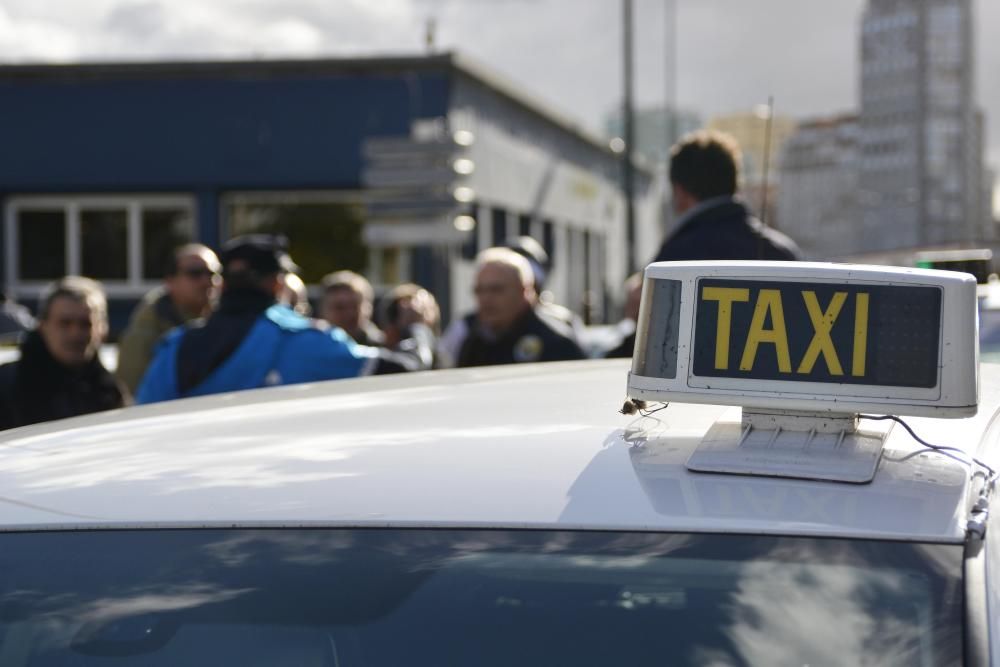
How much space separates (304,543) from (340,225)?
791 inches

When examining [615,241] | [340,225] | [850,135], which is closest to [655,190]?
[615,241]

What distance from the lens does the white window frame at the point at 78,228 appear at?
21.4 meters

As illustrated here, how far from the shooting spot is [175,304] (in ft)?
21.2

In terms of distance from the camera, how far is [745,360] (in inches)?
65.6

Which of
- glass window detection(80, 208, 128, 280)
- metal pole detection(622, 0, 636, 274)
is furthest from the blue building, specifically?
metal pole detection(622, 0, 636, 274)

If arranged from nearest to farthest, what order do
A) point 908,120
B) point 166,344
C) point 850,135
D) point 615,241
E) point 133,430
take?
point 133,430 < point 166,344 < point 615,241 < point 908,120 < point 850,135

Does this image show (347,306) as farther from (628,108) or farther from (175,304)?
(628,108)

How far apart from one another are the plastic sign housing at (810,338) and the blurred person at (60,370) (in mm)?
3512

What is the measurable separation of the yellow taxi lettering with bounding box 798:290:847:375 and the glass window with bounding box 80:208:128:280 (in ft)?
68.4

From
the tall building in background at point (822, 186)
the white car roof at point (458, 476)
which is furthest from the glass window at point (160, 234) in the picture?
the tall building in background at point (822, 186)

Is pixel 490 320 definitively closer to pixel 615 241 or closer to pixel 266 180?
pixel 266 180

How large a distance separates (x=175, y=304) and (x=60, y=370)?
59.2 inches

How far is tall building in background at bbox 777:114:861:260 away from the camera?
71188 millimetres

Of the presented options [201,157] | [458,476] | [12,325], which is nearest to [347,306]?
[12,325]
